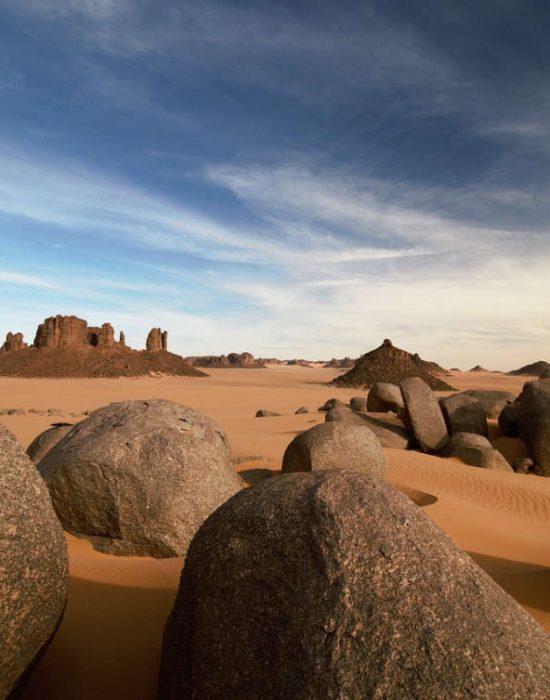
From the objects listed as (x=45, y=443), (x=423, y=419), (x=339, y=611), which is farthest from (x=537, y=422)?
(x=339, y=611)

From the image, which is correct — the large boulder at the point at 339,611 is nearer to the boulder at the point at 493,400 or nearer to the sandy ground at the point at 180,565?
the sandy ground at the point at 180,565

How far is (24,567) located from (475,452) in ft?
38.5

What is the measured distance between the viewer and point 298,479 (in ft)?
9.78

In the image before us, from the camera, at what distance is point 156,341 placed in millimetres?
70938

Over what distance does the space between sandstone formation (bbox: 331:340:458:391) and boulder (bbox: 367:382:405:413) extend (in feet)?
74.9

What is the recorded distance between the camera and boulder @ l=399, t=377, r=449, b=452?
→ 13.6 metres

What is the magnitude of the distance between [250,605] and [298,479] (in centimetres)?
73

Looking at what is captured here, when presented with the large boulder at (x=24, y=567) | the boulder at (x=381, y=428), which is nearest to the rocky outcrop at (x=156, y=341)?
the boulder at (x=381, y=428)

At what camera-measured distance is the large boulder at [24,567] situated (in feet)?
8.08

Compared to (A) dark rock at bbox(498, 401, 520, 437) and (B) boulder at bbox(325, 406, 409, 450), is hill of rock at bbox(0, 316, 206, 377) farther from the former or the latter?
(A) dark rock at bbox(498, 401, 520, 437)

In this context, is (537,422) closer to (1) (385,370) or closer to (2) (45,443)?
(2) (45,443)

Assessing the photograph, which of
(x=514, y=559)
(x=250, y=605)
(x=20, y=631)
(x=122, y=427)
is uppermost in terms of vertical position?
(x=122, y=427)

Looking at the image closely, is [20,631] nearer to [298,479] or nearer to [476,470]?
[298,479]

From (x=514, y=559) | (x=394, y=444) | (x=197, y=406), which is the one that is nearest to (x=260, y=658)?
(x=514, y=559)
